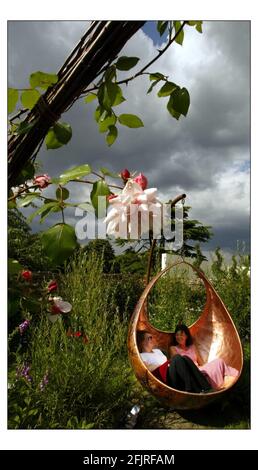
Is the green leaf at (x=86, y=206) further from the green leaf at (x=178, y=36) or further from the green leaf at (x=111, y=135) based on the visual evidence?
the green leaf at (x=178, y=36)

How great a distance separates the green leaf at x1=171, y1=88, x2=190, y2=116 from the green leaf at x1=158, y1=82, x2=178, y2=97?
0.11 ft

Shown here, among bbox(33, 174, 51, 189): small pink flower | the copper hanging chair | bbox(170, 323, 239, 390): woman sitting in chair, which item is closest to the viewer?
bbox(33, 174, 51, 189): small pink flower

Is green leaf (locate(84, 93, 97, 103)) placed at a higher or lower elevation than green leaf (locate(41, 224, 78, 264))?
higher

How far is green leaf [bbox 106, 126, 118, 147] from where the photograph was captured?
123cm

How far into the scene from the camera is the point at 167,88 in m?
1.19

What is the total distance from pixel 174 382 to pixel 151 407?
386 mm

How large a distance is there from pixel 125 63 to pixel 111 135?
0.28 meters

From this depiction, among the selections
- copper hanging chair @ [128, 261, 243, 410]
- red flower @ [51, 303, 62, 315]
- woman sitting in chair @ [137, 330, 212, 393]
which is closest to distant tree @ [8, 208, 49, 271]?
copper hanging chair @ [128, 261, 243, 410]

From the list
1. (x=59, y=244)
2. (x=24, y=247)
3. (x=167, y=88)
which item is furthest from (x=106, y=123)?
(x=24, y=247)

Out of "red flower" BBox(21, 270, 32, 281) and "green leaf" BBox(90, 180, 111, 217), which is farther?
"red flower" BBox(21, 270, 32, 281)

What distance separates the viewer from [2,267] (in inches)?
46.9

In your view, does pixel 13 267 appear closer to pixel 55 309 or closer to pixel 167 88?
pixel 55 309

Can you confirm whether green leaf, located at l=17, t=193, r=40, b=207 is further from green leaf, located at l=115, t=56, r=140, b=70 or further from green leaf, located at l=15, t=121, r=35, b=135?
green leaf, located at l=115, t=56, r=140, b=70
